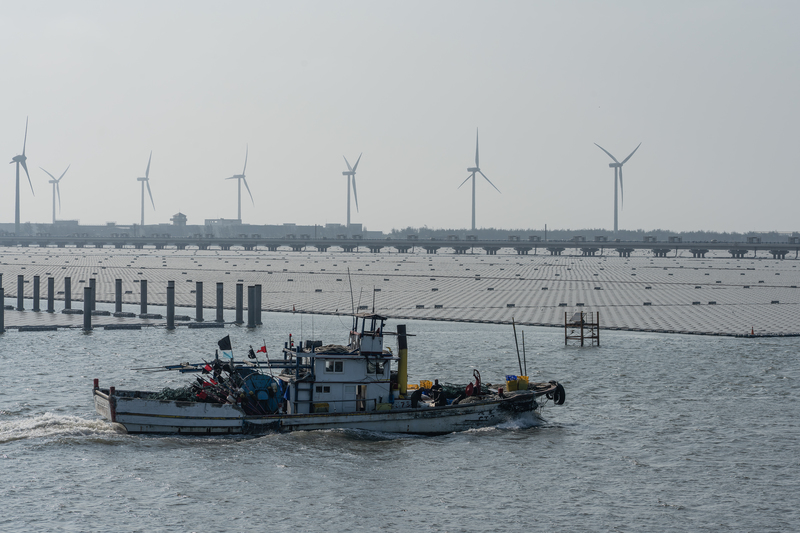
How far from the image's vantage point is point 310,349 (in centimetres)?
4253

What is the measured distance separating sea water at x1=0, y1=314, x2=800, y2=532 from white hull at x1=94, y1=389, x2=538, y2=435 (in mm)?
557

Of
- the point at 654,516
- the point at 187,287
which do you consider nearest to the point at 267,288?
the point at 187,287

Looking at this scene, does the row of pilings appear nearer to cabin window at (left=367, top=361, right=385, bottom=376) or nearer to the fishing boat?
the fishing boat

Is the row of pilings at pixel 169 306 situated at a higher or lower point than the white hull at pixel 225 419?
higher

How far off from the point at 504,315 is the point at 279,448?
54341mm

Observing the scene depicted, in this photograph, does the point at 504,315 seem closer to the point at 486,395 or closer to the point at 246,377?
the point at 486,395

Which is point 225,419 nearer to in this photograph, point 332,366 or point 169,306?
point 332,366

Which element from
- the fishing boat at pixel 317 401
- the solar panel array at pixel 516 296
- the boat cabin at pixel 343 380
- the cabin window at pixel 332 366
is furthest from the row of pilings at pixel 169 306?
the cabin window at pixel 332 366

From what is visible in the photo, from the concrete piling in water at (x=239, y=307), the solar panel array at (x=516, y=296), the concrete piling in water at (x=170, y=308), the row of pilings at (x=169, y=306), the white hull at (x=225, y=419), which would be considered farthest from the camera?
the solar panel array at (x=516, y=296)

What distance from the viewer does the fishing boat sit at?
132ft

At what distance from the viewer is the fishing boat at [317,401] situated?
4034 centimetres

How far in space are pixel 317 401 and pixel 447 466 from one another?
28.3ft

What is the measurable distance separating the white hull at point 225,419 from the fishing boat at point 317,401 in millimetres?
49

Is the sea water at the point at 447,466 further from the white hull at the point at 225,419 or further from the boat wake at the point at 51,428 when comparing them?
the white hull at the point at 225,419
